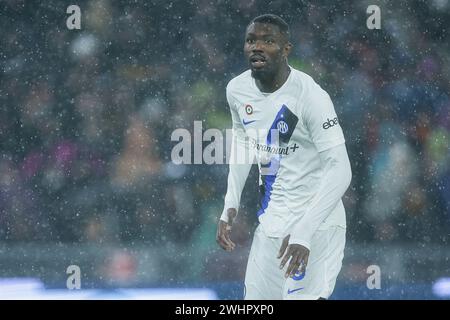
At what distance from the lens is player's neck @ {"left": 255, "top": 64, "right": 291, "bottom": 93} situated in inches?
138

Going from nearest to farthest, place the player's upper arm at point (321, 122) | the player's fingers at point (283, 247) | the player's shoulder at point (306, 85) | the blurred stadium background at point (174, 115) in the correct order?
the player's fingers at point (283, 247) → the player's upper arm at point (321, 122) → the player's shoulder at point (306, 85) → the blurred stadium background at point (174, 115)

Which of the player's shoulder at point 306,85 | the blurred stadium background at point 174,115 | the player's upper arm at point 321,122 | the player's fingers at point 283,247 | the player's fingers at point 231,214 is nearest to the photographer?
the player's fingers at point 283,247

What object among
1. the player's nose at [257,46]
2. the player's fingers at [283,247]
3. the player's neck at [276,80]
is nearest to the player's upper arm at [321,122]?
the player's neck at [276,80]

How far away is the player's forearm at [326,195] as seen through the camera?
3137 mm

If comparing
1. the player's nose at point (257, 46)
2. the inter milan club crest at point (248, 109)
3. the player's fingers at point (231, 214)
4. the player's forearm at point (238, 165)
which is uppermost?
the player's nose at point (257, 46)

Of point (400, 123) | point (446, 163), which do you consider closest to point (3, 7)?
point (400, 123)

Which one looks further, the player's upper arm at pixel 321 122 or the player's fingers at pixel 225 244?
the player's fingers at pixel 225 244

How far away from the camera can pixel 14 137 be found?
6.17 metres

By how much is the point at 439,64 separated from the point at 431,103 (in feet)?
0.93

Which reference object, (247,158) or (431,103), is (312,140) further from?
(431,103)

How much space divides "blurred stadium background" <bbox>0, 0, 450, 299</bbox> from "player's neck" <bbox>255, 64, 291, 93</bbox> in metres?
2.52

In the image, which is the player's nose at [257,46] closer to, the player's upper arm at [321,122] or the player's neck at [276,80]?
the player's neck at [276,80]

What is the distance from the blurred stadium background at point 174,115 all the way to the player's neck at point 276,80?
252 cm

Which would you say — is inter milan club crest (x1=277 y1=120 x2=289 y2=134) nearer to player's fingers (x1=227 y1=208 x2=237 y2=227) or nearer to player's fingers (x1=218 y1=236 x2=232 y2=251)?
player's fingers (x1=227 y1=208 x2=237 y2=227)
